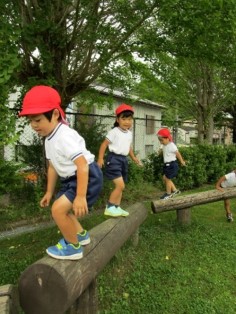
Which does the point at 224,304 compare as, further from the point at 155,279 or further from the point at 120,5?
the point at 120,5

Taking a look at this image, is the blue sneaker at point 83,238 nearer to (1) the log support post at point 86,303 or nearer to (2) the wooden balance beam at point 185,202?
(1) the log support post at point 86,303

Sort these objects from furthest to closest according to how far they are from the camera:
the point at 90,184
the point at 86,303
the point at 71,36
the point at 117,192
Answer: the point at 71,36 → the point at 117,192 → the point at 86,303 → the point at 90,184

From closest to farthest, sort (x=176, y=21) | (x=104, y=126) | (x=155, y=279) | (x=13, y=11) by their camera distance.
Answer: (x=155, y=279) < (x=13, y=11) < (x=176, y=21) < (x=104, y=126)

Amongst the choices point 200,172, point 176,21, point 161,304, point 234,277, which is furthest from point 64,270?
point 200,172

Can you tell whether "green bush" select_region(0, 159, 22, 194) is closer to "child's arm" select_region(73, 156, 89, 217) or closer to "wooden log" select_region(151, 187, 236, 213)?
"wooden log" select_region(151, 187, 236, 213)

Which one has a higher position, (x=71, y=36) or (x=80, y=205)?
(x=71, y=36)

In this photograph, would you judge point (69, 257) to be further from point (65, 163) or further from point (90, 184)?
point (65, 163)

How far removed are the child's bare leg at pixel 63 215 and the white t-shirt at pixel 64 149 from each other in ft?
0.71

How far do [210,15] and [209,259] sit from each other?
362cm

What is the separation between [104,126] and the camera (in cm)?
923

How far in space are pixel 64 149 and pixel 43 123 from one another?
0.25 meters

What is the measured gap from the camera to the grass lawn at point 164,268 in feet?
13.0

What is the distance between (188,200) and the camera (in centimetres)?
623

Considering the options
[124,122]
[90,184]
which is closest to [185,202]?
[124,122]
